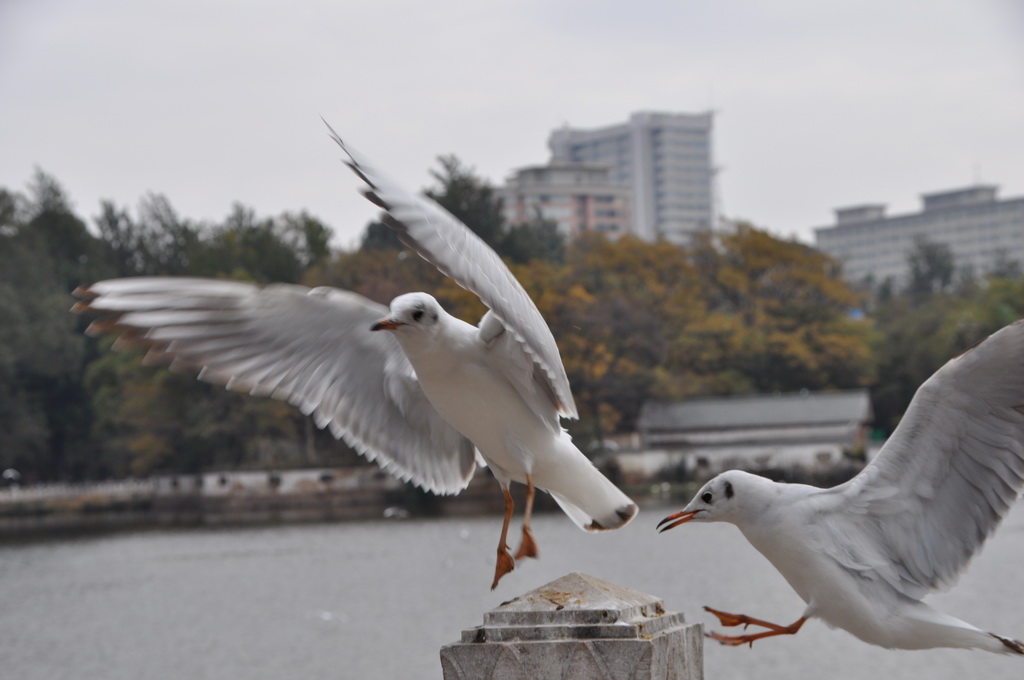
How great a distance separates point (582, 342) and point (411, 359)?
1573 inches

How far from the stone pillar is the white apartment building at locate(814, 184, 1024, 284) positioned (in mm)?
152634

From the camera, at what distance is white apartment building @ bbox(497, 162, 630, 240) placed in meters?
132

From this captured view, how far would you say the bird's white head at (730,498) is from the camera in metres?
3.96

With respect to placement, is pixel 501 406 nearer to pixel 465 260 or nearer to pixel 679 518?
pixel 465 260

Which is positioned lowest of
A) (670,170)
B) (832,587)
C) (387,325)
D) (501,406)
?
(832,587)

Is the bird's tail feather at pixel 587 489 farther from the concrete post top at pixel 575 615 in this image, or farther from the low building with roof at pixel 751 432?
the low building with roof at pixel 751 432

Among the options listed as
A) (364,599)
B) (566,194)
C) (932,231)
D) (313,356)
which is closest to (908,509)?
(313,356)

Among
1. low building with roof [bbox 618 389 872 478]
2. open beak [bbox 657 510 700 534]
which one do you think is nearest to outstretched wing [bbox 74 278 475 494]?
open beak [bbox 657 510 700 534]

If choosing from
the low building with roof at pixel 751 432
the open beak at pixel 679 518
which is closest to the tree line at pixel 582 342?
the low building with roof at pixel 751 432

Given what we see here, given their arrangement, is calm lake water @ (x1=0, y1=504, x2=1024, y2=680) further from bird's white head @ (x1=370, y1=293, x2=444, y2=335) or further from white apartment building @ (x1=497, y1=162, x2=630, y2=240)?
white apartment building @ (x1=497, y1=162, x2=630, y2=240)

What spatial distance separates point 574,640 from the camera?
3.12m

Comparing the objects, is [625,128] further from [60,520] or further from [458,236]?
[458,236]

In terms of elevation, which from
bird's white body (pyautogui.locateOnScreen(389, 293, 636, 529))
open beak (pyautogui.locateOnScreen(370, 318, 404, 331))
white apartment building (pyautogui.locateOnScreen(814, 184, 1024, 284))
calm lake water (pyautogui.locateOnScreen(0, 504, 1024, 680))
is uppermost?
white apartment building (pyautogui.locateOnScreen(814, 184, 1024, 284))

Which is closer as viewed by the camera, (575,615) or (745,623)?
(575,615)
